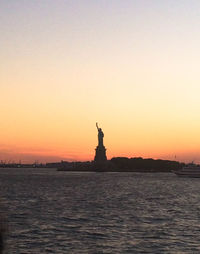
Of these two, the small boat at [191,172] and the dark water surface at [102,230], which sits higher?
the small boat at [191,172]

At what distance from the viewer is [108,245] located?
84.8 feet

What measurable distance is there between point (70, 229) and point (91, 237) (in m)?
3.45

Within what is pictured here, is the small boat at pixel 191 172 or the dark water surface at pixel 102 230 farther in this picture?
the small boat at pixel 191 172

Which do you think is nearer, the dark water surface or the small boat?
the dark water surface

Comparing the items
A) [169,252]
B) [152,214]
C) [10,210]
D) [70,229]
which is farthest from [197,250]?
[10,210]

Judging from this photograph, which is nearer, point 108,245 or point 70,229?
point 108,245

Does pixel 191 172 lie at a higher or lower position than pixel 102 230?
higher

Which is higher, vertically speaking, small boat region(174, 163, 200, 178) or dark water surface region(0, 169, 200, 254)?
small boat region(174, 163, 200, 178)

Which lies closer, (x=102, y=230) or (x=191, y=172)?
(x=102, y=230)

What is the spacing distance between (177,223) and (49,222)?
35.2ft

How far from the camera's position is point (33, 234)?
95.9 feet

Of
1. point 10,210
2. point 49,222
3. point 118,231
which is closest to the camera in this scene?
point 118,231

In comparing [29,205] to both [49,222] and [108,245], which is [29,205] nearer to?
[49,222]

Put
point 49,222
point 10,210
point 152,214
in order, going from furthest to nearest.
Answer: point 10,210 < point 152,214 < point 49,222
